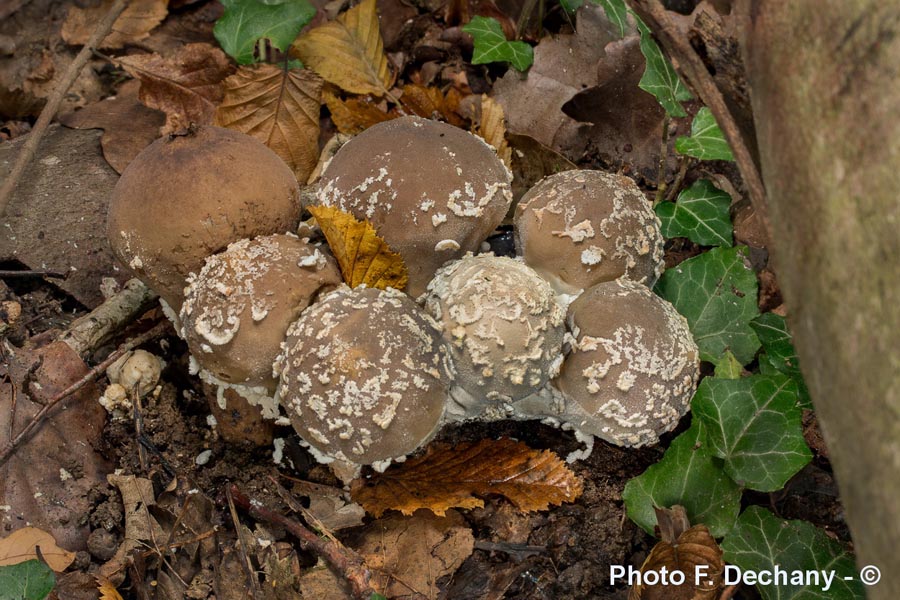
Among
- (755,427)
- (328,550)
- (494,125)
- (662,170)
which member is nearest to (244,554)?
(328,550)

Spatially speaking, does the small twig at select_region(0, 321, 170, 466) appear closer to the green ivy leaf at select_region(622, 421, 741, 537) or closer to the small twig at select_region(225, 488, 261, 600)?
the small twig at select_region(225, 488, 261, 600)

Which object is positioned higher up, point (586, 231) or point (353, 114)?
point (586, 231)

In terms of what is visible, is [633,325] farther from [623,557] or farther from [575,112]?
[575,112]

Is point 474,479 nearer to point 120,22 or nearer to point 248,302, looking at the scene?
point 248,302

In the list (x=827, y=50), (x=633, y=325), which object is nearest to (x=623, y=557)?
(x=633, y=325)

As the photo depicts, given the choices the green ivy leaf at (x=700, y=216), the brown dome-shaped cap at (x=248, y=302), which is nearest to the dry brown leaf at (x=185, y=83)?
the brown dome-shaped cap at (x=248, y=302)

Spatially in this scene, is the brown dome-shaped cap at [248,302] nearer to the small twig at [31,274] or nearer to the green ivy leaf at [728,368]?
the small twig at [31,274]
